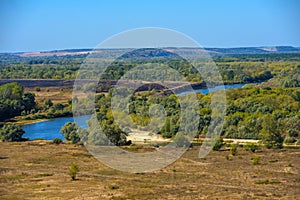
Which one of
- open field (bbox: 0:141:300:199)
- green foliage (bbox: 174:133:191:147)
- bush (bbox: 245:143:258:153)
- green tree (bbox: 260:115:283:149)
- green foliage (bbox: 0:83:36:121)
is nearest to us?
open field (bbox: 0:141:300:199)

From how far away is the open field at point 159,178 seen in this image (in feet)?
78.2

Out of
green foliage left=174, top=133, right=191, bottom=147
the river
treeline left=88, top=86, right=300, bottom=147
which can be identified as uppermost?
treeline left=88, top=86, right=300, bottom=147

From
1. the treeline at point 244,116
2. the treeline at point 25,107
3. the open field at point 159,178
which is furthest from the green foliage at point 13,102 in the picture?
the open field at point 159,178

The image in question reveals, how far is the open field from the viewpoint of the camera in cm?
2384

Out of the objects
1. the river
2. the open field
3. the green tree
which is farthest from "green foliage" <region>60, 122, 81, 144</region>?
the green tree

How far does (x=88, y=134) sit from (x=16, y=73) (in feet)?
272

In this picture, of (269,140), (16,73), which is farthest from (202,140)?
(16,73)

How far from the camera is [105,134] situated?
4000cm

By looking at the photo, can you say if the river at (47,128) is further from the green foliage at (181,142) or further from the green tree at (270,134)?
the green tree at (270,134)

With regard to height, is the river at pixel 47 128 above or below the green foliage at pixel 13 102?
below

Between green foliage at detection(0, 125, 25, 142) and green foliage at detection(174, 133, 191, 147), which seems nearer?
green foliage at detection(174, 133, 191, 147)

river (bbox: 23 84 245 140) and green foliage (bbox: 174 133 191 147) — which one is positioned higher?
green foliage (bbox: 174 133 191 147)

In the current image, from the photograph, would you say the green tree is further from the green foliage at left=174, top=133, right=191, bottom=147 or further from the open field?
the green foliage at left=174, top=133, right=191, bottom=147

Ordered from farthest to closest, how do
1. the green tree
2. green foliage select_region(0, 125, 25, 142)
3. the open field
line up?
green foliage select_region(0, 125, 25, 142) → the green tree → the open field
